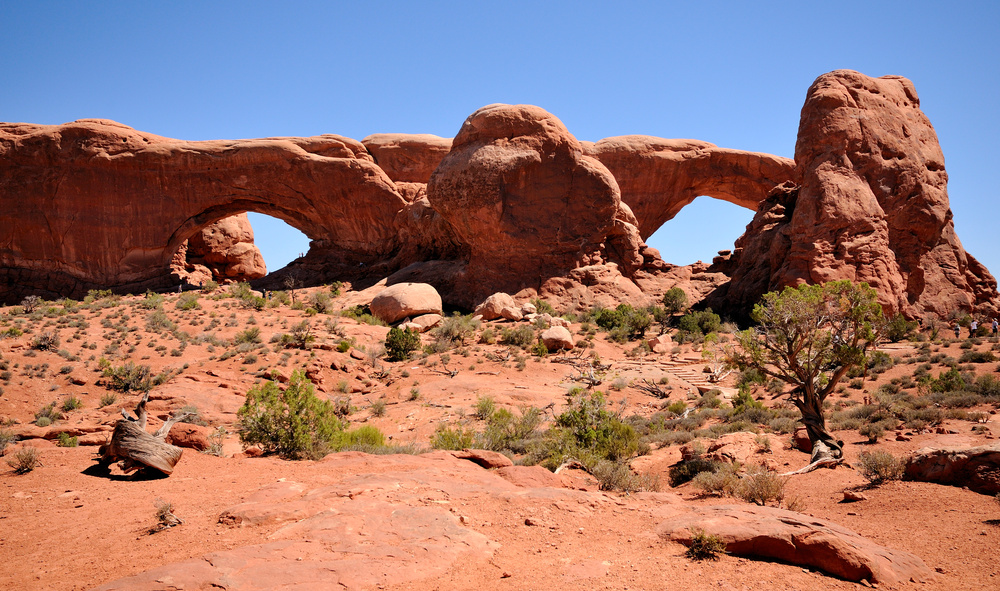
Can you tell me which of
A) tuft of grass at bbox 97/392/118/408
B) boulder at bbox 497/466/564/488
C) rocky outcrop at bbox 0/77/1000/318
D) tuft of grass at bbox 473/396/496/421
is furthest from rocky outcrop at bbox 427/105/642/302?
boulder at bbox 497/466/564/488

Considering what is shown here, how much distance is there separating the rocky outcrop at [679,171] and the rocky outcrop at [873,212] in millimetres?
12380

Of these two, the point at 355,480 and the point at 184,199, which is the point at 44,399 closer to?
the point at 355,480

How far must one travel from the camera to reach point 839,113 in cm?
1972

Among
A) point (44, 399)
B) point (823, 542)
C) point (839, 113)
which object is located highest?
point (839, 113)

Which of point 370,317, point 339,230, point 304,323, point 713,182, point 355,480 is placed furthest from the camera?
point 713,182

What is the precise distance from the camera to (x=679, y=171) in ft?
114

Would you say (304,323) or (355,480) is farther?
(304,323)

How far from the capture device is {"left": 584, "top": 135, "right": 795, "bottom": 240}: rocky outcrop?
34.1 meters

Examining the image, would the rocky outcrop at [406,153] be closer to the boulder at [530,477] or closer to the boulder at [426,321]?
the boulder at [426,321]

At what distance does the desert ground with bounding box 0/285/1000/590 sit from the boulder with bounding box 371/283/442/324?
6.22 meters

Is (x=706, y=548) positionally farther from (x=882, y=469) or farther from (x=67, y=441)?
(x=67, y=441)

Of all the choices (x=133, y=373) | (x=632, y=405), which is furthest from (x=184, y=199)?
(x=632, y=405)

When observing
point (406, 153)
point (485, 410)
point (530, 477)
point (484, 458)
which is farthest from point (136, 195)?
point (530, 477)

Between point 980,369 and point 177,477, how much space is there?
1639cm
